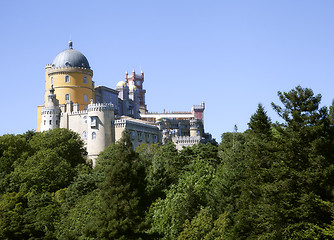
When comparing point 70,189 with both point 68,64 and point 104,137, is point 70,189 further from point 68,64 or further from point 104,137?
point 68,64

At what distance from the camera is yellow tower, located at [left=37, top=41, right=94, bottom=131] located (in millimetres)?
99000

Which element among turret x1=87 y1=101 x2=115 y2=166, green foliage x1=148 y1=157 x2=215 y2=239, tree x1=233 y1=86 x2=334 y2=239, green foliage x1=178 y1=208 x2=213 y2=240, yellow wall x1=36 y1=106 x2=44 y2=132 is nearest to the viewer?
tree x1=233 y1=86 x2=334 y2=239

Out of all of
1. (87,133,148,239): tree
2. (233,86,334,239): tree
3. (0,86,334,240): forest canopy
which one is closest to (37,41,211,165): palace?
(0,86,334,240): forest canopy

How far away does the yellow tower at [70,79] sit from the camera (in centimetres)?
9900

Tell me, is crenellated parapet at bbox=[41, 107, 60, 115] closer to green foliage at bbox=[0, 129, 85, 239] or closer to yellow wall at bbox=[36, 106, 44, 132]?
green foliage at bbox=[0, 129, 85, 239]

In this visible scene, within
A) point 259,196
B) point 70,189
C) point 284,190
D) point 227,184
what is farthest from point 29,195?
point 284,190

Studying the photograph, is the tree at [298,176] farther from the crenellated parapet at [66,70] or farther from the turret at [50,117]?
the crenellated parapet at [66,70]

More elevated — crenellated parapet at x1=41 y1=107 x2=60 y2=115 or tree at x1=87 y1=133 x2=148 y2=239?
crenellated parapet at x1=41 y1=107 x2=60 y2=115

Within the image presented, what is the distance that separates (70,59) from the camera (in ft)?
→ 330

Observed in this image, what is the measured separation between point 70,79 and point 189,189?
47352 mm

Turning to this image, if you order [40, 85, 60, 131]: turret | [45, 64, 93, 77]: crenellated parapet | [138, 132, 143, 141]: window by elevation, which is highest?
[45, 64, 93, 77]: crenellated parapet

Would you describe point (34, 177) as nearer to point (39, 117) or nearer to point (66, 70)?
point (39, 117)

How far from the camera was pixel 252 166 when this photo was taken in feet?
166

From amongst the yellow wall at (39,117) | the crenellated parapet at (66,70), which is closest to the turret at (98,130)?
the crenellated parapet at (66,70)
